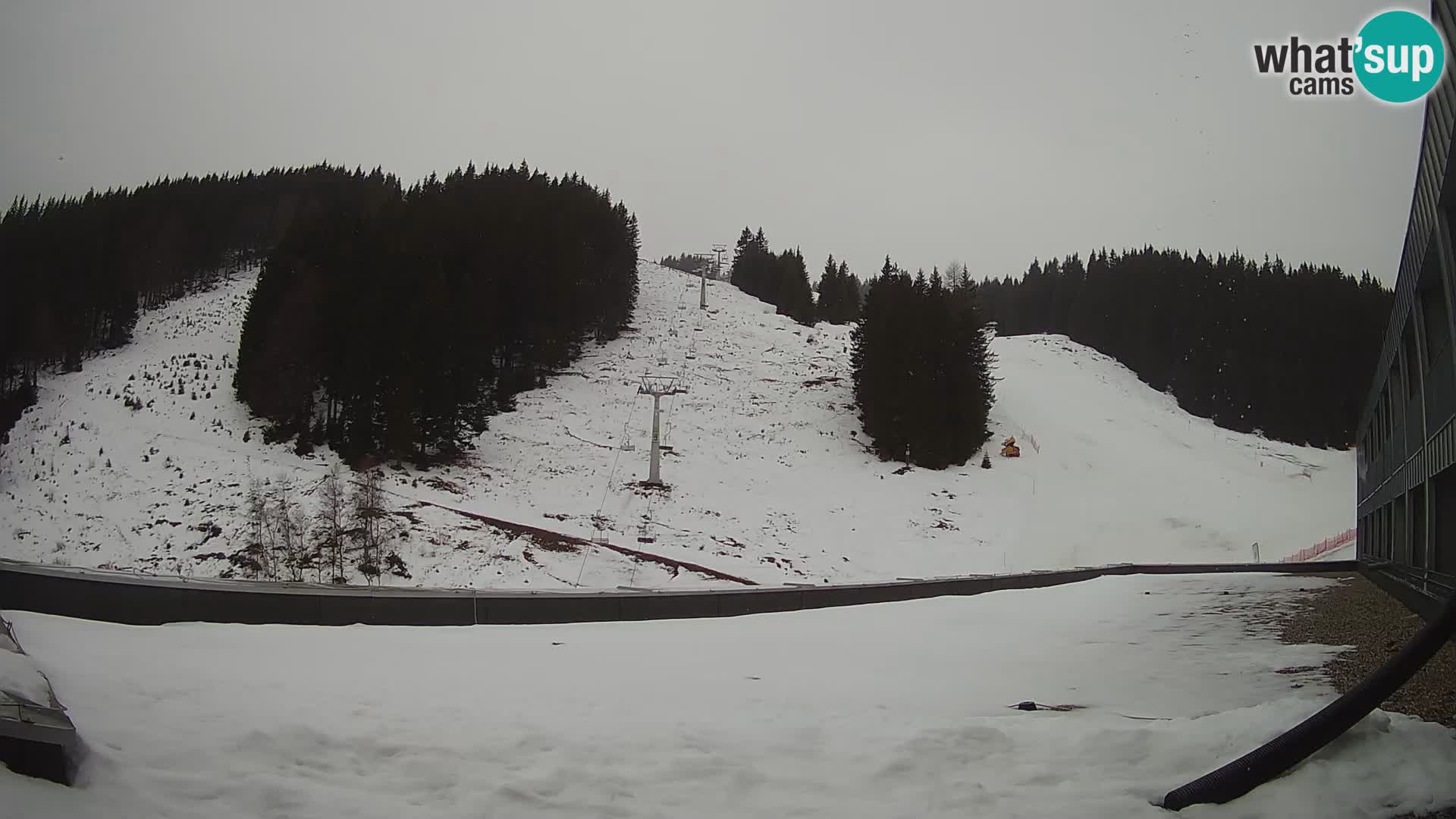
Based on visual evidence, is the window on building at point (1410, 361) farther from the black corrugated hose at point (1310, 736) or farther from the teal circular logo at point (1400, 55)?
the black corrugated hose at point (1310, 736)

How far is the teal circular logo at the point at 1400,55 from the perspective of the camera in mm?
6367

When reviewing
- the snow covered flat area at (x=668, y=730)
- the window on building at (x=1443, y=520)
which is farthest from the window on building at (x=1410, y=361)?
the snow covered flat area at (x=668, y=730)

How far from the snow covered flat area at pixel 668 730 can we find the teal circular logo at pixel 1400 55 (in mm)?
4826

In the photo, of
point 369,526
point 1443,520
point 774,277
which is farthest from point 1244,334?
point 369,526

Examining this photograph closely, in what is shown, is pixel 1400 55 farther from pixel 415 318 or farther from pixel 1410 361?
pixel 415 318

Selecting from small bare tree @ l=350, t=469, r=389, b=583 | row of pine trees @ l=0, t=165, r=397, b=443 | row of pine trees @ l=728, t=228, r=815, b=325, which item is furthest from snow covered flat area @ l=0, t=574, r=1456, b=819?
row of pine trees @ l=728, t=228, r=815, b=325

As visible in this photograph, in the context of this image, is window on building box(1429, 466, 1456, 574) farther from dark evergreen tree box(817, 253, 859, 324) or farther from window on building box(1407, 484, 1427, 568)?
dark evergreen tree box(817, 253, 859, 324)

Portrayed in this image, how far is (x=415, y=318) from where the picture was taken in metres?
31.1

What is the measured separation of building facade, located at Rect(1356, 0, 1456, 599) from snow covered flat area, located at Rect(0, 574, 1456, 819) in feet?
8.14

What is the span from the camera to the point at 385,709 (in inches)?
212

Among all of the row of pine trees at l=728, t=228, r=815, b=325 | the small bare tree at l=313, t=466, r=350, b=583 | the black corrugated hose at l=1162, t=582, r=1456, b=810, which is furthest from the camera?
the row of pine trees at l=728, t=228, r=815, b=325

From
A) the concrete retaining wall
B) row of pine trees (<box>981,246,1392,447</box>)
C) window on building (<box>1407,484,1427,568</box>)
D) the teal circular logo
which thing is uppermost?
row of pine trees (<box>981,246,1392,447</box>)

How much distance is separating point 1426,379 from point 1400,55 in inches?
191

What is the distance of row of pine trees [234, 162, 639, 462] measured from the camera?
3006cm
